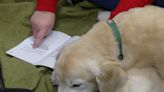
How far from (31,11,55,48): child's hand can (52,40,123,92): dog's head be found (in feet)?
1.80

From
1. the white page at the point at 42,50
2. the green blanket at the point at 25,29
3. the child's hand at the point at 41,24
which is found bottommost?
the green blanket at the point at 25,29

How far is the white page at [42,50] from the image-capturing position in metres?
1.99

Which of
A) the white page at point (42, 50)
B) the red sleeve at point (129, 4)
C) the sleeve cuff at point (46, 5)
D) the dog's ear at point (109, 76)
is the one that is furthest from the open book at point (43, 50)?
the dog's ear at point (109, 76)

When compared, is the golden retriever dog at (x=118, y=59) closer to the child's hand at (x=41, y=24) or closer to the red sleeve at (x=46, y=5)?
the child's hand at (x=41, y=24)

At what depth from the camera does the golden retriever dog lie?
152 cm

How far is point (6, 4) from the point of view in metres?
2.46

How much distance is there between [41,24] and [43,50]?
0.50 feet

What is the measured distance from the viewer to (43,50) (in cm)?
205

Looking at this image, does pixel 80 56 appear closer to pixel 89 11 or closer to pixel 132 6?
pixel 132 6

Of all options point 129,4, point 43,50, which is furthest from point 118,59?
point 43,50

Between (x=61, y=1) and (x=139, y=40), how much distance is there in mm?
980

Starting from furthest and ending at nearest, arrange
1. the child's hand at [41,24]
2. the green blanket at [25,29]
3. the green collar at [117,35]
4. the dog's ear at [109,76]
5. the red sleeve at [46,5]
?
the red sleeve at [46,5] → the child's hand at [41,24] → the green blanket at [25,29] → the green collar at [117,35] → the dog's ear at [109,76]

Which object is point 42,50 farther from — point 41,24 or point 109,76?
point 109,76

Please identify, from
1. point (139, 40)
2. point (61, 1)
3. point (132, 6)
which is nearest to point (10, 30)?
point (61, 1)
